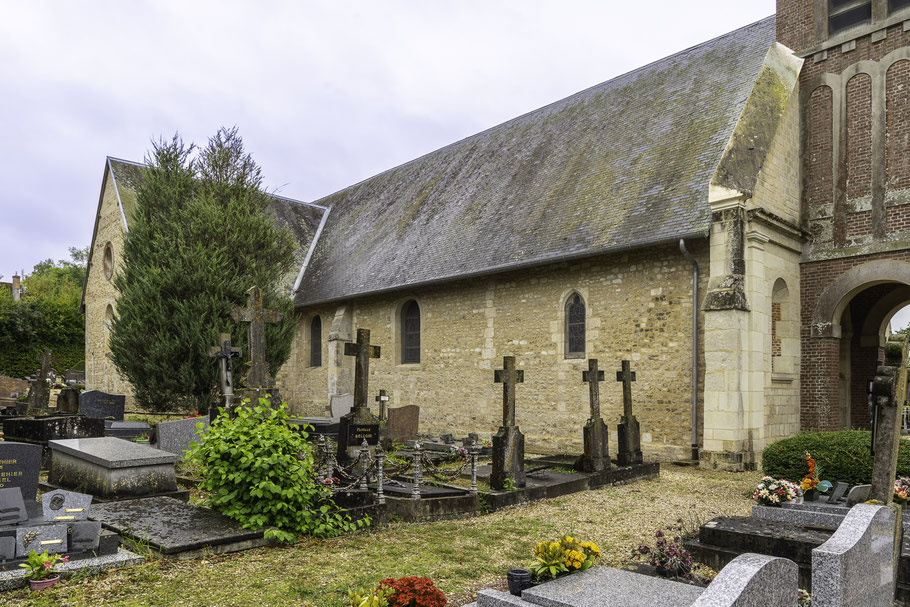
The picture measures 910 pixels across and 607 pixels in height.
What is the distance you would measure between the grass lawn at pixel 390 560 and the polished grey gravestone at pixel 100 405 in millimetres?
9932

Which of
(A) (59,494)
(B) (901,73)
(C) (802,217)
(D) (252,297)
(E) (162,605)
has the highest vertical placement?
(B) (901,73)

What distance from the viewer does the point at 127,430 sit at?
1261 cm

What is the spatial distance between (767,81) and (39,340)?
102 ft

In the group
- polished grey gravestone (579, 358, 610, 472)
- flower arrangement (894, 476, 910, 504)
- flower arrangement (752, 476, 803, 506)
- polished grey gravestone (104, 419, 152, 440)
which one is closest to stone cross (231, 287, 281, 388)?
polished grey gravestone (104, 419, 152, 440)

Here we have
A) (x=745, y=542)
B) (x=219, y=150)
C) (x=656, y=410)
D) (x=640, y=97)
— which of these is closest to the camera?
(x=745, y=542)

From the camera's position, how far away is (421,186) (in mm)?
21656

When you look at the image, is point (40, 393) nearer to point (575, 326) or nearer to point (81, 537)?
point (81, 537)

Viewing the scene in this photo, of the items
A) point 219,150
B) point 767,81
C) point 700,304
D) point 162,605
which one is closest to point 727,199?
point 700,304

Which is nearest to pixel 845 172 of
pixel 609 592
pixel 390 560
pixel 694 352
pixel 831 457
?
pixel 694 352

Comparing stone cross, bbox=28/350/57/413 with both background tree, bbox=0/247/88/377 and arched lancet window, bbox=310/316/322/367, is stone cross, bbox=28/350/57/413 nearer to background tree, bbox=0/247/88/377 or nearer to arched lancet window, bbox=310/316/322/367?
arched lancet window, bbox=310/316/322/367

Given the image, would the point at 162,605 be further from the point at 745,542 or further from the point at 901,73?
the point at 901,73

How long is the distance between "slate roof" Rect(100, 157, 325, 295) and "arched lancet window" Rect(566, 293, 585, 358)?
31.9ft

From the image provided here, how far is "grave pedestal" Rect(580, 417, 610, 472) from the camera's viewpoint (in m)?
10.3

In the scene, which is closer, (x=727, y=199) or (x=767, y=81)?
(x=727, y=199)
